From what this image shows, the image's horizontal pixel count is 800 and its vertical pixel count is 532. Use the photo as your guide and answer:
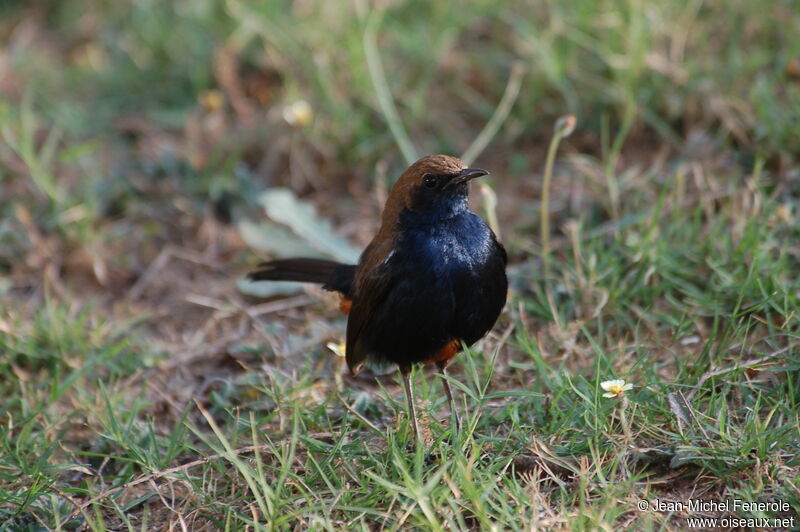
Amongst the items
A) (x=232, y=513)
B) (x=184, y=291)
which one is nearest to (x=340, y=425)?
(x=232, y=513)

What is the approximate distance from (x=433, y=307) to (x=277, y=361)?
Result: 44.0 inches

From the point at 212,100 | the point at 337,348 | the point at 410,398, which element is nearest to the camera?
the point at 410,398

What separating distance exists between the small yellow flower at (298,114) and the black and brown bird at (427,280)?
1945 mm

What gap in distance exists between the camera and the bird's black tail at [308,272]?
430 cm

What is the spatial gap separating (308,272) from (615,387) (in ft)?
5.62

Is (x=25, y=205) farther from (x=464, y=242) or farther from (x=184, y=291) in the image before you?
(x=464, y=242)

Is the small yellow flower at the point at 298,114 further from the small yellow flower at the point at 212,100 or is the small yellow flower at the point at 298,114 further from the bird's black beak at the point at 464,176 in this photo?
the bird's black beak at the point at 464,176

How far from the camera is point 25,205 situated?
18.4ft

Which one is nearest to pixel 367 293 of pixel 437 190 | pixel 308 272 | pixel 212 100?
pixel 437 190

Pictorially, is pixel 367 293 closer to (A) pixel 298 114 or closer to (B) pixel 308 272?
(B) pixel 308 272

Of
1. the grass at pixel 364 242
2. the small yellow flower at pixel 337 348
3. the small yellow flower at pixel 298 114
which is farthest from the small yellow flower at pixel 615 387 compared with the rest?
the small yellow flower at pixel 298 114

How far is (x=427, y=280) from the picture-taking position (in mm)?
3518

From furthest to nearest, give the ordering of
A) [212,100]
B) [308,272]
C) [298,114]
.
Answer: [212,100]
[298,114]
[308,272]

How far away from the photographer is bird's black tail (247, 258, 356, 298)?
430cm
